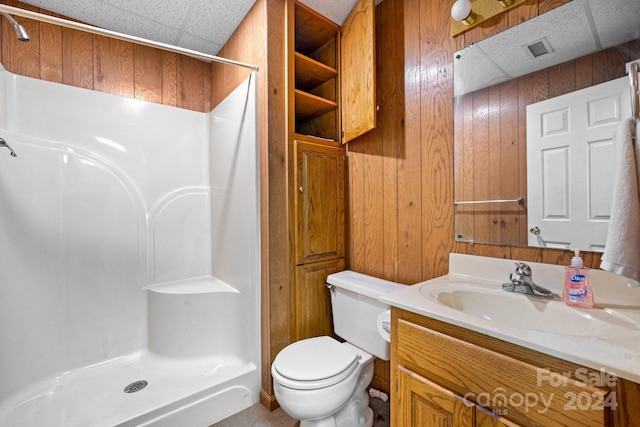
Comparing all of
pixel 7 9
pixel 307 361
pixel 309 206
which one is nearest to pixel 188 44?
pixel 7 9

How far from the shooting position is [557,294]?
948 mm

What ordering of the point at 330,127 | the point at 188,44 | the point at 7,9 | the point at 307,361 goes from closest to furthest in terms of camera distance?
the point at 7,9, the point at 307,361, the point at 330,127, the point at 188,44

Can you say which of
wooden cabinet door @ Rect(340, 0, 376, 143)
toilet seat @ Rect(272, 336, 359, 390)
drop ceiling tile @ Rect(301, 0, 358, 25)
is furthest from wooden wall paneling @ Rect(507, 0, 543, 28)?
toilet seat @ Rect(272, 336, 359, 390)

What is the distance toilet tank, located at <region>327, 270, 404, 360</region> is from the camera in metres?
1.34

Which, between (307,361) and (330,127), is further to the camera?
(330,127)

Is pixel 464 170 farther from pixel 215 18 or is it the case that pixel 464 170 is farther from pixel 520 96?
pixel 215 18

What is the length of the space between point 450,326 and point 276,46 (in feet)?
5.33

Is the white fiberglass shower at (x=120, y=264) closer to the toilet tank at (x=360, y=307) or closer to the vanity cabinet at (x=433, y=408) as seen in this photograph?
the toilet tank at (x=360, y=307)

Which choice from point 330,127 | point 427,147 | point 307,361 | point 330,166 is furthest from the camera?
point 330,127

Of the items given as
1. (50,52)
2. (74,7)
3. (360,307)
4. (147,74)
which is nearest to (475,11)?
(360,307)

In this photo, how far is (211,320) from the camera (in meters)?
1.87

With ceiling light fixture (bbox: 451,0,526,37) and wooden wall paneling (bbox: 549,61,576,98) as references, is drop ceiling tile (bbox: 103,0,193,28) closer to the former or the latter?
ceiling light fixture (bbox: 451,0,526,37)

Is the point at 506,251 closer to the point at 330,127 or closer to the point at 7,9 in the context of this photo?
the point at 330,127

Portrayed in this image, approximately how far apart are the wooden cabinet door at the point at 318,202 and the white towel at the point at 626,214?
47.8 inches
